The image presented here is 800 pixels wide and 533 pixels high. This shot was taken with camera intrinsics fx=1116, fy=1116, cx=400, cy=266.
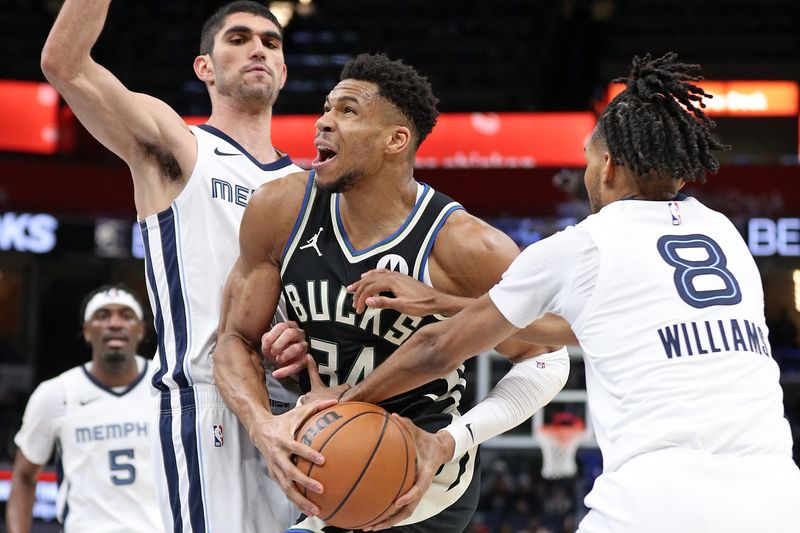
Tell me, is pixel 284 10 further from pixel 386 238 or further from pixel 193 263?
pixel 386 238

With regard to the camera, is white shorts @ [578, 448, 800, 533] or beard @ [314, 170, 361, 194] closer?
white shorts @ [578, 448, 800, 533]

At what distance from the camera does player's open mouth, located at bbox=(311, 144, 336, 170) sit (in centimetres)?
326

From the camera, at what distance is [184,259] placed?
3.55 m

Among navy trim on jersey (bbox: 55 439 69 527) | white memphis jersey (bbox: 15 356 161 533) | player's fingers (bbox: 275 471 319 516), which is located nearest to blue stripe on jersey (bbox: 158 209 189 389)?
player's fingers (bbox: 275 471 319 516)

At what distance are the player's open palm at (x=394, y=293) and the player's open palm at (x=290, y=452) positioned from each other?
29cm

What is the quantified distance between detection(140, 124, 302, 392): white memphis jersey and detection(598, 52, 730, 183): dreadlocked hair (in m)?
1.28

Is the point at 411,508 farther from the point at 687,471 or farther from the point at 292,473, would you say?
the point at 687,471

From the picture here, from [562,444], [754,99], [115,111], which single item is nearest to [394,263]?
[115,111]

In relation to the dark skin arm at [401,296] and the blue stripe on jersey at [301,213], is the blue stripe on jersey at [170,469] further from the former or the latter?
the dark skin arm at [401,296]

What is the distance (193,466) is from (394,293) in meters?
0.91

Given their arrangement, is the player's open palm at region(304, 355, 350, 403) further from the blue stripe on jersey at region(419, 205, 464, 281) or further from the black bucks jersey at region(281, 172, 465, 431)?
the blue stripe on jersey at region(419, 205, 464, 281)

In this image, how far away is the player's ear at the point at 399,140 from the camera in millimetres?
3332

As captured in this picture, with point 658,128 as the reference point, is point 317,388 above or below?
below

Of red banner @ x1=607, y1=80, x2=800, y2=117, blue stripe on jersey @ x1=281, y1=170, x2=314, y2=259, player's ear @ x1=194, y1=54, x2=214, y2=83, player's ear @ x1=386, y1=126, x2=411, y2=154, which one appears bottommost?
blue stripe on jersey @ x1=281, y1=170, x2=314, y2=259
